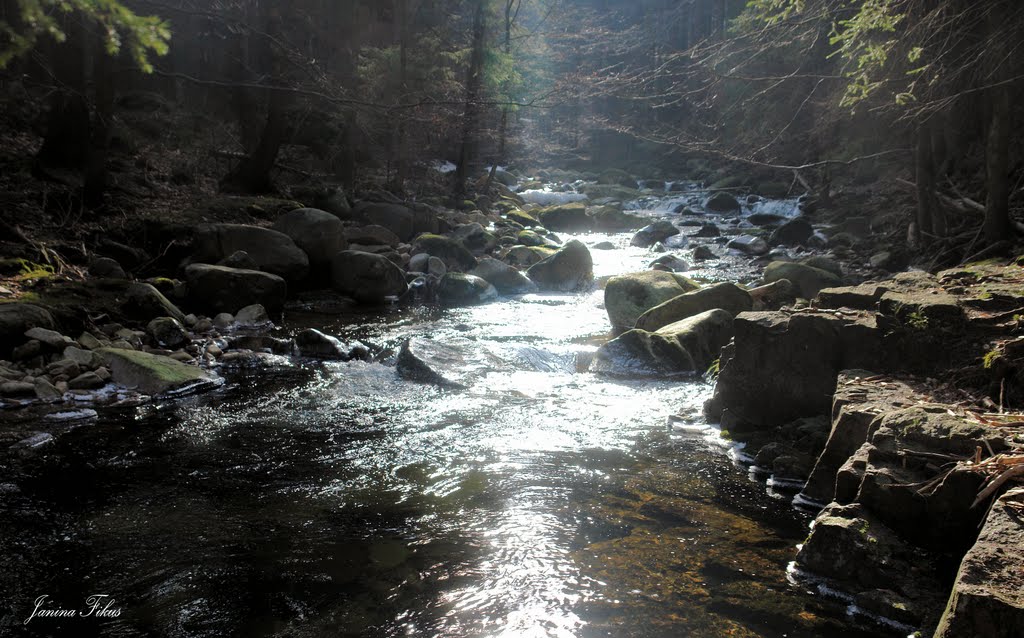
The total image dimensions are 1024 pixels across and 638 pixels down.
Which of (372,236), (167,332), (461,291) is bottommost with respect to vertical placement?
(167,332)

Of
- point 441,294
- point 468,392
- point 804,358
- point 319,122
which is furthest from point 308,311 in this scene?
point 319,122

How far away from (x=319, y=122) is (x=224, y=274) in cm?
1256

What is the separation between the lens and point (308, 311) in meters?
10.3

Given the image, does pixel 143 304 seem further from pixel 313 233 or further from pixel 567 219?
pixel 567 219

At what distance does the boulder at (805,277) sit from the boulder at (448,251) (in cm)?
602

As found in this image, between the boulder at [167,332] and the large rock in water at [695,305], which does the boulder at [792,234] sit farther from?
the boulder at [167,332]

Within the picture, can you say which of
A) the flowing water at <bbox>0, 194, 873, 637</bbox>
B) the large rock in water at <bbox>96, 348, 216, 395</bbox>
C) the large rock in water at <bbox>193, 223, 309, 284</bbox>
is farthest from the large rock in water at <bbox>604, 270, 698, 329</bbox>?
the large rock in water at <bbox>96, 348, 216, 395</bbox>

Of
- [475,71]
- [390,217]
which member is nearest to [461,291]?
[390,217]

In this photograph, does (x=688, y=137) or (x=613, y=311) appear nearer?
(x=688, y=137)

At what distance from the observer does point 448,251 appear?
14.3 meters

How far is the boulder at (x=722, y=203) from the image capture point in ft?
79.5

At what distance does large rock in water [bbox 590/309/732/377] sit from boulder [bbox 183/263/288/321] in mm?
4983

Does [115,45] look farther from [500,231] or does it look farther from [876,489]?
[500,231]

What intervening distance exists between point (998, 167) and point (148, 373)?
9.82 metres
